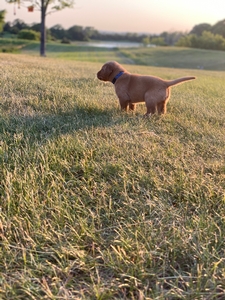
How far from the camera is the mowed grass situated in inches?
40.1

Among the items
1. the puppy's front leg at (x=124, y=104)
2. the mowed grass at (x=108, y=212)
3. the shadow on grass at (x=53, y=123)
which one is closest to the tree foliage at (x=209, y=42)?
the puppy's front leg at (x=124, y=104)

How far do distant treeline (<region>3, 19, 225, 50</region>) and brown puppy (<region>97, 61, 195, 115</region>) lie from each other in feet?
140

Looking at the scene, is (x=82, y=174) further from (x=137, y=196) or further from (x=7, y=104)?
(x=7, y=104)

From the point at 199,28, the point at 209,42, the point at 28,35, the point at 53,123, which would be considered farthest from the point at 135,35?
the point at 53,123

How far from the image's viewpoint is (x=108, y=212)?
54.2 inches

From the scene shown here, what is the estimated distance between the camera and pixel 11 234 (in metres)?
1.19

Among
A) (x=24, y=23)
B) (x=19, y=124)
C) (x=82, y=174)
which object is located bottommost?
(x=82, y=174)

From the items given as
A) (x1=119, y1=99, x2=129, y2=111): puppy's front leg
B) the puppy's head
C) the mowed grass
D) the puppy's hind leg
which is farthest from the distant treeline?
the mowed grass

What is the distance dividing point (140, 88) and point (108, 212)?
79.5 inches

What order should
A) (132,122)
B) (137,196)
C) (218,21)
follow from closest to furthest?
1. (137,196)
2. (132,122)
3. (218,21)

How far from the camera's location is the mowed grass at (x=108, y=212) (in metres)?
1.02

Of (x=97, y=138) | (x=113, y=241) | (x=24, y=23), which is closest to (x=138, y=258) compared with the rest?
(x=113, y=241)

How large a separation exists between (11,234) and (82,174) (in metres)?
0.60

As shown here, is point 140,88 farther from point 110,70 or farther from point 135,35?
point 135,35
